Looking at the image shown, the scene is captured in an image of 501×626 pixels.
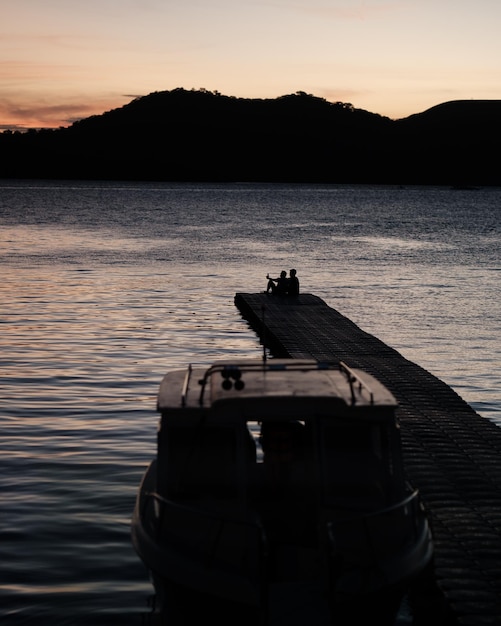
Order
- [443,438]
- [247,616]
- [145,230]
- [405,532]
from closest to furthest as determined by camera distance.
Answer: [247,616], [405,532], [443,438], [145,230]

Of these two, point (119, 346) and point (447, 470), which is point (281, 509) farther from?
point (119, 346)

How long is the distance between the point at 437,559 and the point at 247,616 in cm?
367

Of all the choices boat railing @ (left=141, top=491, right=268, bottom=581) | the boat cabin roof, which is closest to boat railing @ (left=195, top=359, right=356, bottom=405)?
the boat cabin roof

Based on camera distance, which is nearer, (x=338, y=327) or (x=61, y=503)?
(x=61, y=503)

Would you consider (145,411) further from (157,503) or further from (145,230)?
(145,230)

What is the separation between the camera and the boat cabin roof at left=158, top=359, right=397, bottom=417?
1149 cm

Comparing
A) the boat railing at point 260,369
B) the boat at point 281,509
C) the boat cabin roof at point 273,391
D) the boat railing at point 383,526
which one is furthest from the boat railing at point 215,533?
the boat railing at point 260,369

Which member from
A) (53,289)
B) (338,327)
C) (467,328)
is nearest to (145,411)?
(338,327)

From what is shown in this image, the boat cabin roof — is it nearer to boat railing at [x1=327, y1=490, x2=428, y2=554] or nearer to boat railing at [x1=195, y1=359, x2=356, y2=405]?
boat railing at [x1=195, y1=359, x2=356, y2=405]

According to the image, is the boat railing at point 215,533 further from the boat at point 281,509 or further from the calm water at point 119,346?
the calm water at point 119,346

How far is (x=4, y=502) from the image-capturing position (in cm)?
1783

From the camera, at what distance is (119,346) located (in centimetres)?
3522

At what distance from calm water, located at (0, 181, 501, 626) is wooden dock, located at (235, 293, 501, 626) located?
2.51 metres

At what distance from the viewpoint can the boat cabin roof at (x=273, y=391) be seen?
1149 centimetres
